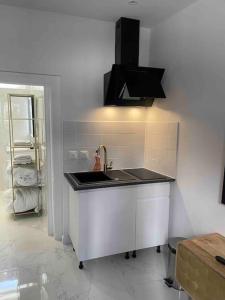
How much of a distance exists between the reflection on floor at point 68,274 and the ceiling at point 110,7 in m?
2.58

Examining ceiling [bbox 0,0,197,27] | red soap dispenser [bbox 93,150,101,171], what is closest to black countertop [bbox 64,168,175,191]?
red soap dispenser [bbox 93,150,101,171]

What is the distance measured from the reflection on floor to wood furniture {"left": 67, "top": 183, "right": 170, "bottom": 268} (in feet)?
0.52

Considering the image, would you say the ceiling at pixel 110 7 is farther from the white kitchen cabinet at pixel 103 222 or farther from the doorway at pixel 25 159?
the white kitchen cabinet at pixel 103 222

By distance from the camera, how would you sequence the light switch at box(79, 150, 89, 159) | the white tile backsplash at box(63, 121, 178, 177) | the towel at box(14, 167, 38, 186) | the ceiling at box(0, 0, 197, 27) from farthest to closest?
the towel at box(14, 167, 38, 186) < the light switch at box(79, 150, 89, 159) < the white tile backsplash at box(63, 121, 178, 177) < the ceiling at box(0, 0, 197, 27)

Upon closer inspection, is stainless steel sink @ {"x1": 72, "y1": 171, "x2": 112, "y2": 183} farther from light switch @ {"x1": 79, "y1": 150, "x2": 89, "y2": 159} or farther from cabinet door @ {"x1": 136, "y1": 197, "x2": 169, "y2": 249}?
cabinet door @ {"x1": 136, "y1": 197, "x2": 169, "y2": 249}

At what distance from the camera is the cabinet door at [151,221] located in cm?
249

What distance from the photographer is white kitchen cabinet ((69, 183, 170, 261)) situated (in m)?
2.28

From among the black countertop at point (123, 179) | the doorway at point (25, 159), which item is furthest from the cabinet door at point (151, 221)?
the doorway at point (25, 159)

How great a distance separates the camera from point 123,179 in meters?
2.48

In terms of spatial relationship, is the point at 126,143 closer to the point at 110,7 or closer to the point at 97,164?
the point at 97,164

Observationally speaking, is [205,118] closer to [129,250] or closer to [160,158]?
[160,158]

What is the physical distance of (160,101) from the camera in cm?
275

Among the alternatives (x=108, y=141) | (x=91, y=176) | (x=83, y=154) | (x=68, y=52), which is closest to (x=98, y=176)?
(x=91, y=176)

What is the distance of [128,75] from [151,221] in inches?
62.6
